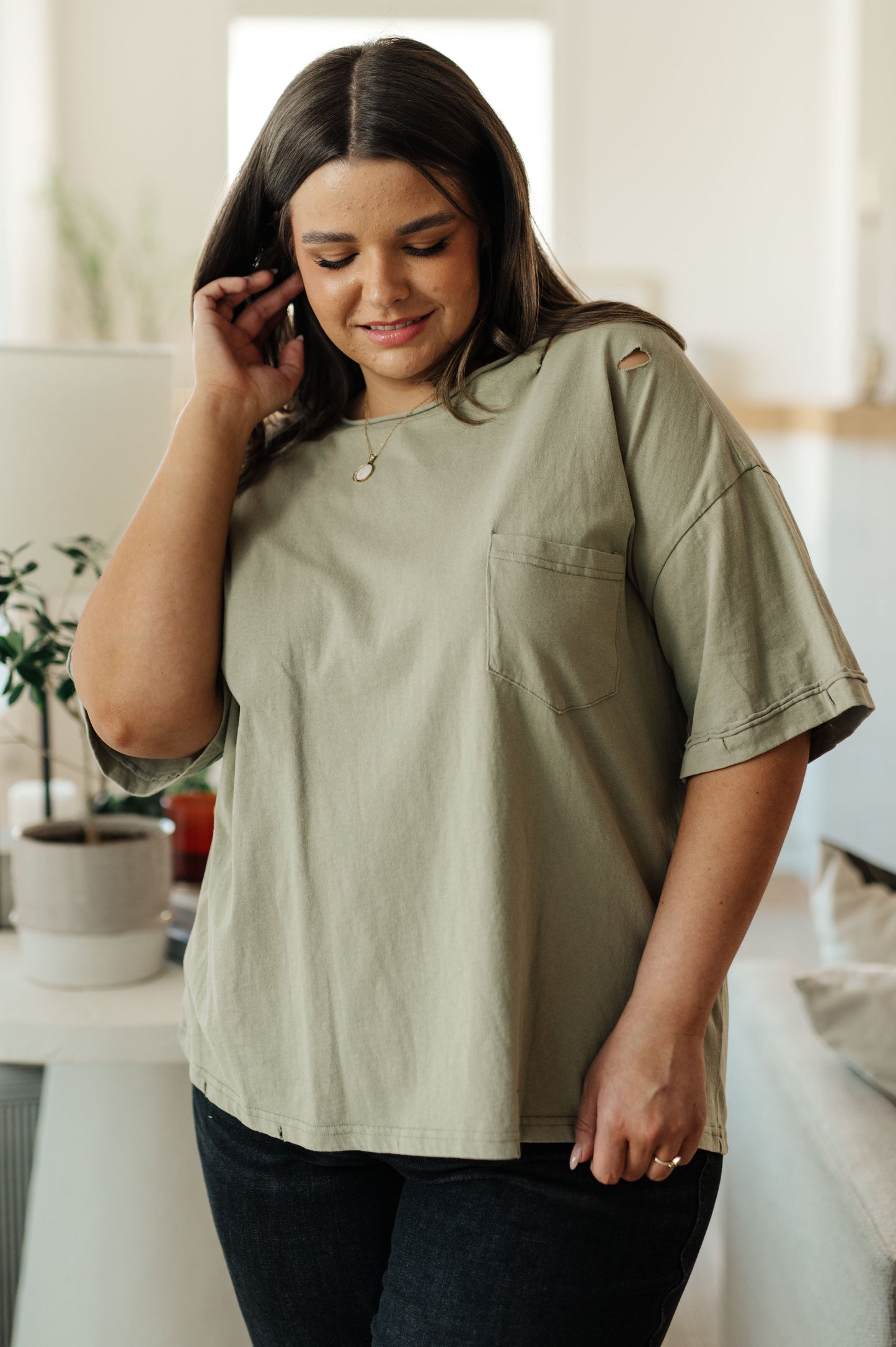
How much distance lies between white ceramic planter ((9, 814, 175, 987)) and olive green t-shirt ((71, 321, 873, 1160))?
521 millimetres

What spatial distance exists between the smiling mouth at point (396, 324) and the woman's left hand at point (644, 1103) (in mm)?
526

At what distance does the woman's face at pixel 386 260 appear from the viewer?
37.4 inches

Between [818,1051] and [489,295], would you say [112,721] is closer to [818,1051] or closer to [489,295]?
[489,295]

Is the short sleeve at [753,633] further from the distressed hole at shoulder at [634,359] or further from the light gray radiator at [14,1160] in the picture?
Answer: the light gray radiator at [14,1160]

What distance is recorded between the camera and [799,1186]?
1287 millimetres

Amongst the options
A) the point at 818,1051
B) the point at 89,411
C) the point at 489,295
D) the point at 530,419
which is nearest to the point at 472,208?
the point at 489,295

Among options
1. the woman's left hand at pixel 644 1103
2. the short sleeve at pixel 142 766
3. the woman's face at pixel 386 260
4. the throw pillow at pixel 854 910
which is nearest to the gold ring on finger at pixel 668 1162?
the woman's left hand at pixel 644 1103

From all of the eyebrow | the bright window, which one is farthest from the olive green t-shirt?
the bright window

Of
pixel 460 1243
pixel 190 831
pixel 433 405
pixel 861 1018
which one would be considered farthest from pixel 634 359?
pixel 190 831

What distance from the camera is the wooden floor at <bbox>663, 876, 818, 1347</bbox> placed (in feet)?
6.11

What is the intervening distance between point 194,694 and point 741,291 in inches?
151

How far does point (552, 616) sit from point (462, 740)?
10 centimetres

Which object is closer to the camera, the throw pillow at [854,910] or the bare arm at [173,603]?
the bare arm at [173,603]

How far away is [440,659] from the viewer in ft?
2.92
